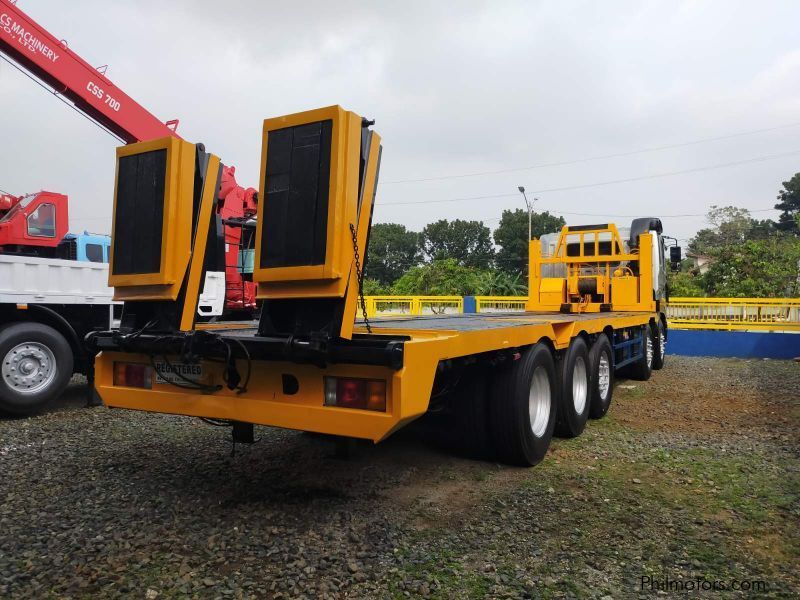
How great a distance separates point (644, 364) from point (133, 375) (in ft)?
26.8

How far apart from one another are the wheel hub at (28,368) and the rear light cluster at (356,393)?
4.94m

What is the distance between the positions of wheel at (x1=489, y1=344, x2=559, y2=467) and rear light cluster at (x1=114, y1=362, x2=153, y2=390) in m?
2.49

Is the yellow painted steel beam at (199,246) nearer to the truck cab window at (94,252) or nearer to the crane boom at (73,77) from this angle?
the truck cab window at (94,252)

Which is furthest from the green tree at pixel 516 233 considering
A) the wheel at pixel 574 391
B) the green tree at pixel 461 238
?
the wheel at pixel 574 391

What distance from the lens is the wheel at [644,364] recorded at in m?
9.59

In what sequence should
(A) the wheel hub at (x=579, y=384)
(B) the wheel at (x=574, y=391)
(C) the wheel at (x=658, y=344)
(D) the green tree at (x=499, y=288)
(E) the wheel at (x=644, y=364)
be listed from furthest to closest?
1. (D) the green tree at (x=499, y=288)
2. (C) the wheel at (x=658, y=344)
3. (E) the wheel at (x=644, y=364)
4. (A) the wheel hub at (x=579, y=384)
5. (B) the wheel at (x=574, y=391)

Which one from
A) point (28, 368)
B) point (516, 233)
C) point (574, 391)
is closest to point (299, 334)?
point (574, 391)

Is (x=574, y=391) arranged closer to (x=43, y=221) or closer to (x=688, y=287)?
(x=43, y=221)

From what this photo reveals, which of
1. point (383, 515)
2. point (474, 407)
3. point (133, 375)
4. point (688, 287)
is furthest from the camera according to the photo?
point (688, 287)

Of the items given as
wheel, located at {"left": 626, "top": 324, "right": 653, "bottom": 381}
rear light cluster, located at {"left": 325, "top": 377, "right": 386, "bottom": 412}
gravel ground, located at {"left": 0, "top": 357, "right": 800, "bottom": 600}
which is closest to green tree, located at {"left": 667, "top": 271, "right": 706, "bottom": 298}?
wheel, located at {"left": 626, "top": 324, "right": 653, "bottom": 381}

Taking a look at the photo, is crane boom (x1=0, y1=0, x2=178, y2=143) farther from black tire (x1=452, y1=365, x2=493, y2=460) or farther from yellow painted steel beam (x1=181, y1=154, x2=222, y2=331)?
black tire (x1=452, y1=365, x2=493, y2=460)

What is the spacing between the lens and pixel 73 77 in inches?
357

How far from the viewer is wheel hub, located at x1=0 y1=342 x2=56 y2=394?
6.40 metres

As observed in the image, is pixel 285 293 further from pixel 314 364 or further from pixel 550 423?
pixel 550 423
